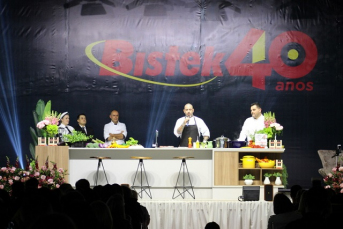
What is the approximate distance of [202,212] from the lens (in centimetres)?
843

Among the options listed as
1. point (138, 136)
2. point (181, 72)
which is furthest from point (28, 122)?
point (181, 72)

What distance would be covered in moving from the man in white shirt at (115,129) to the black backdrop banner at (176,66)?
303mm

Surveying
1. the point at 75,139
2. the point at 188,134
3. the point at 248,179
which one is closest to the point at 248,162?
the point at 248,179

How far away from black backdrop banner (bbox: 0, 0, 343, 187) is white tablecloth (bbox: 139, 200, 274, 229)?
14.7 feet

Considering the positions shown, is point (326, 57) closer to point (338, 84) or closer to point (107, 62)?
point (338, 84)

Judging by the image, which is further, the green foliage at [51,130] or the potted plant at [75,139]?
the potted plant at [75,139]

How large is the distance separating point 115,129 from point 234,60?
290 cm

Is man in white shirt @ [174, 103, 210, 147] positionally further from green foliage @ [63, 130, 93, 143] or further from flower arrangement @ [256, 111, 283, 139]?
green foliage @ [63, 130, 93, 143]

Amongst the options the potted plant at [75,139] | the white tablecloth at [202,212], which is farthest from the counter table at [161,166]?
the white tablecloth at [202,212]

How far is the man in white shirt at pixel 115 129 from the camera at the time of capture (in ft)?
40.3

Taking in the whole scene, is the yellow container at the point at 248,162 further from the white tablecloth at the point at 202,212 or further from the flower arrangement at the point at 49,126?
the flower arrangement at the point at 49,126

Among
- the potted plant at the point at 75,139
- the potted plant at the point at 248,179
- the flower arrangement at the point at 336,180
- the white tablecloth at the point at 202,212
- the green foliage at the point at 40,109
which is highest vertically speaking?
the green foliage at the point at 40,109

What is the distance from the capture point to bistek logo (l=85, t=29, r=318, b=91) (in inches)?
507

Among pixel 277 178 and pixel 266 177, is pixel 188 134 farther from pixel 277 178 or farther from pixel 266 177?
pixel 277 178
